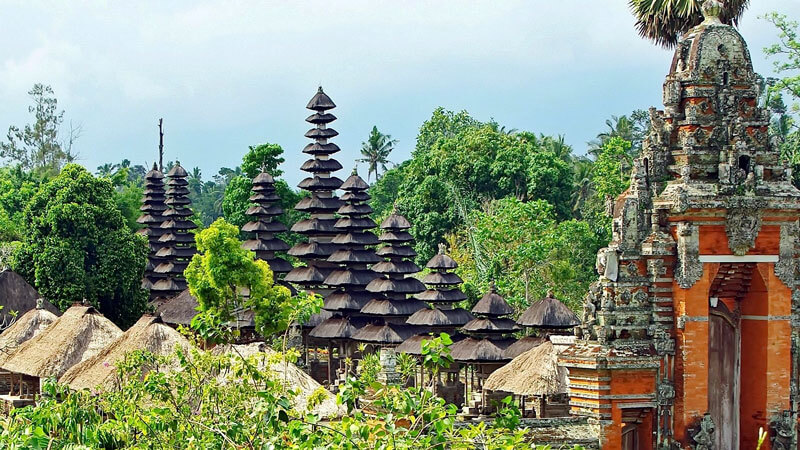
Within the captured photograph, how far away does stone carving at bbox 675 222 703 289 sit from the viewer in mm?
13289

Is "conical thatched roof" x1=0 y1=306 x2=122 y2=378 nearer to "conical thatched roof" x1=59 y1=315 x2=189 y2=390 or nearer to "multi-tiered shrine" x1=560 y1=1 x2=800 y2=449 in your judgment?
"conical thatched roof" x1=59 y1=315 x2=189 y2=390

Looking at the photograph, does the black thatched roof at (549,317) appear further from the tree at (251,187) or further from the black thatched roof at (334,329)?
the tree at (251,187)

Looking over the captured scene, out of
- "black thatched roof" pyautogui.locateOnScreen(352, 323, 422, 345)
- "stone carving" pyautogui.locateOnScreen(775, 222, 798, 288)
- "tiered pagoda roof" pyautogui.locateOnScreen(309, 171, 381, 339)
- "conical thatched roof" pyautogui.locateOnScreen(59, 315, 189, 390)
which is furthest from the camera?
"tiered pagoda roof" pyautogui.locateOnScreen(309, 171, 381, 339)

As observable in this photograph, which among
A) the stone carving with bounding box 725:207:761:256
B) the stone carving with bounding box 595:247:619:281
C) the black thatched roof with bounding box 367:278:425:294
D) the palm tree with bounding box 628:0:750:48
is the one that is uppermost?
the palm tree with bounding box 628:0:750:48

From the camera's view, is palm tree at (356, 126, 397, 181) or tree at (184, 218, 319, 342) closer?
tree at (184, 218, 319, 342)

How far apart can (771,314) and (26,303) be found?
27940 millimetres

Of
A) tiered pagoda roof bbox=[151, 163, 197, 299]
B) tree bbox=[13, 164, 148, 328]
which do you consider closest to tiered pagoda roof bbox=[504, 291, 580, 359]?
tree bbox=[13, 164, 148, 328]

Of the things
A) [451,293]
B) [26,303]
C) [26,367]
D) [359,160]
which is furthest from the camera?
[359,160]

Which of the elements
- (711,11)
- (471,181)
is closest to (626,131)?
(471,181)

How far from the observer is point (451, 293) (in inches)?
1351

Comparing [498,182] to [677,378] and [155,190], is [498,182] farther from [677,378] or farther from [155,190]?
[677,378]

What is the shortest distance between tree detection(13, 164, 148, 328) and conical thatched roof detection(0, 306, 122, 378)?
7065 millimetres

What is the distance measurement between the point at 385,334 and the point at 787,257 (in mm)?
21760

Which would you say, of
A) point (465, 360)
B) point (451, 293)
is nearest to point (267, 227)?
point (451, 293)
